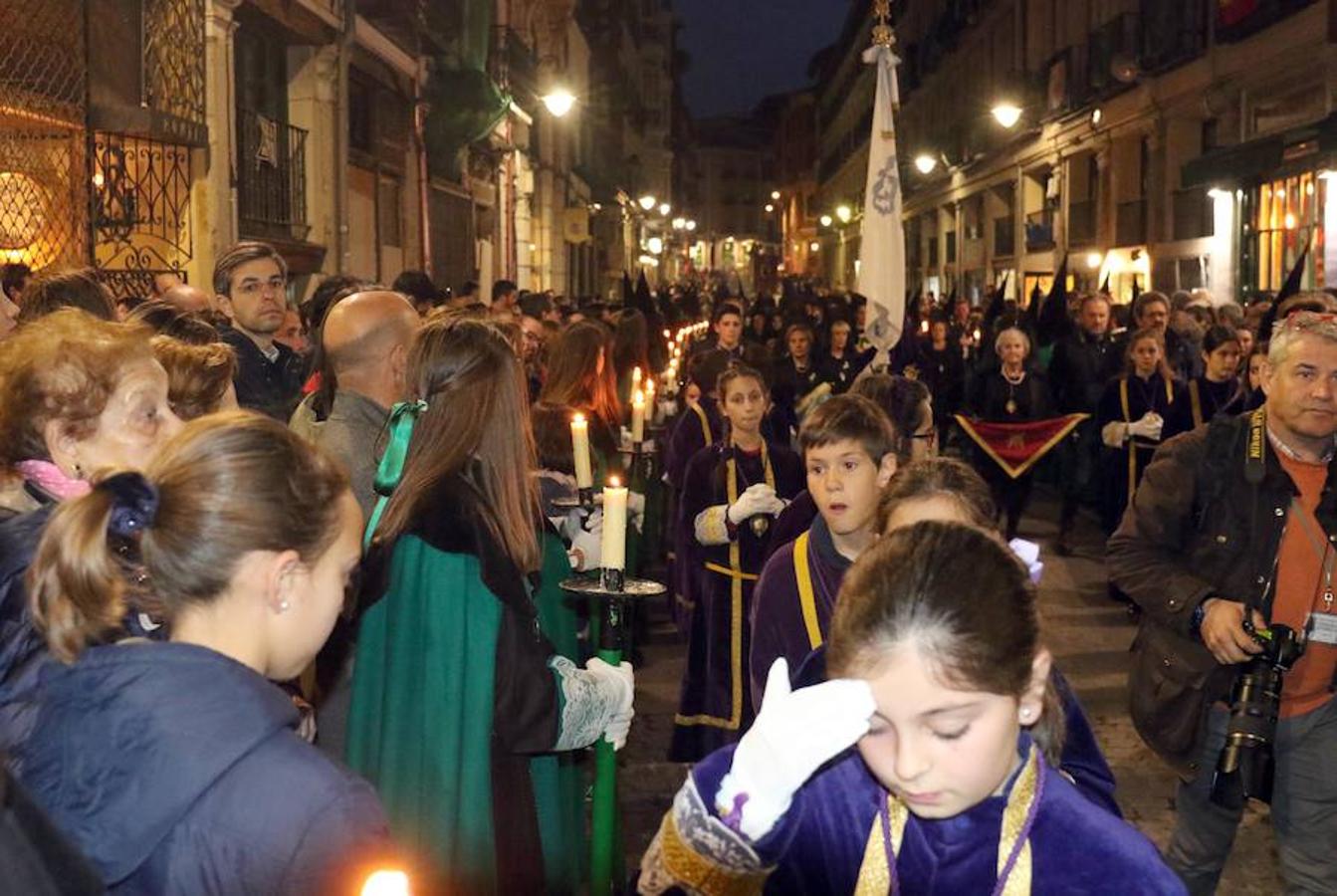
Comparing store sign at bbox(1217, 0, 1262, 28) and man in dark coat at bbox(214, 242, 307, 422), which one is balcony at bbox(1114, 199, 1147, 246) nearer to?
store sign at bbox(1217, 0, 1262, 28)

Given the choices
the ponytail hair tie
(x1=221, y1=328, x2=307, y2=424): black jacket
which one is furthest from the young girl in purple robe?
(x1=221, y1=328, x2=307, y2=424): black jacket

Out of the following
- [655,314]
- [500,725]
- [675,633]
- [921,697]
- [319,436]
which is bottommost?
[675,633]

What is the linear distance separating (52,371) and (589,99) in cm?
4280

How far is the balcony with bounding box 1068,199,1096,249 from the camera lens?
28.8 m

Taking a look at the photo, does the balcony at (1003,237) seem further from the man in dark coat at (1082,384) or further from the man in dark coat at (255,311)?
the man in dark coat at (255,311)

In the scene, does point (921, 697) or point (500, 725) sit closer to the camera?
point (921, 697)

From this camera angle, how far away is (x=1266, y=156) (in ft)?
56.0

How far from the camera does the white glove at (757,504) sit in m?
5.66

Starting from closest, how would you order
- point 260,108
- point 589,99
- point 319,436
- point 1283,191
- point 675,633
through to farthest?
point 319,436, point 675,633, point 260,108, point 1283,191, point 589,99

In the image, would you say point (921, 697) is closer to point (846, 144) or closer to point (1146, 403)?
point (1146, 403)

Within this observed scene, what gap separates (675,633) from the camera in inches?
364

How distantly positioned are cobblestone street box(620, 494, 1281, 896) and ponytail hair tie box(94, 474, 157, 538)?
12.3ft

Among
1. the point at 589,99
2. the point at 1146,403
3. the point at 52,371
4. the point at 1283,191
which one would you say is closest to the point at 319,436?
the point at 52,371

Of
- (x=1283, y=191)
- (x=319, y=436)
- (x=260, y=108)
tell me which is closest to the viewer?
(x=319, y=436)
